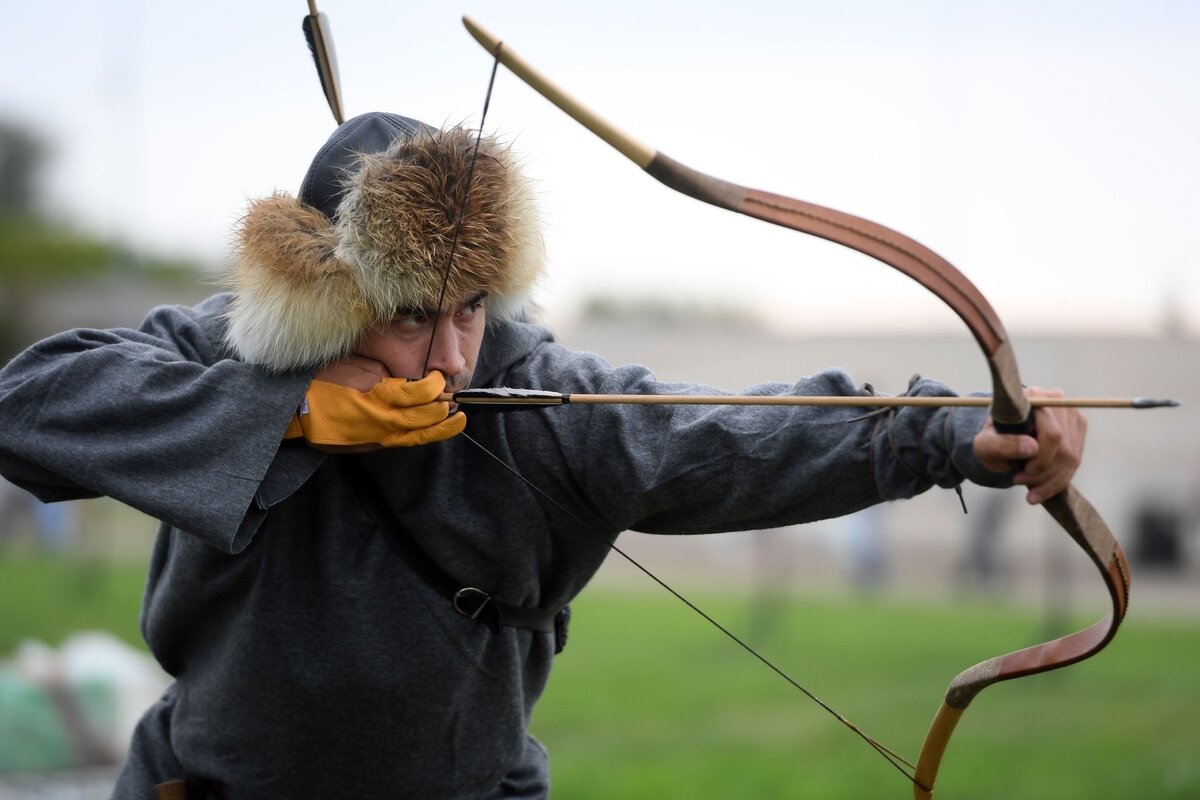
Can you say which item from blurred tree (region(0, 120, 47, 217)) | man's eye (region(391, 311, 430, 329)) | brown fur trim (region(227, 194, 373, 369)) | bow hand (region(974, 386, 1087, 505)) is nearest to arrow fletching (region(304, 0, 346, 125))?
brown fur trim (region(227, 194, 373, 369))

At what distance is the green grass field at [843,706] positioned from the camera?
15.3ft

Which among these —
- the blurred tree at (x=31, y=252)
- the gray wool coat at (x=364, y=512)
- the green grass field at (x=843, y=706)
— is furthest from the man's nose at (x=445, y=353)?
the blurred tree at (x=31, y=252)

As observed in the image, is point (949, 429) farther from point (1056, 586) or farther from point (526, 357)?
point (1056, 586)

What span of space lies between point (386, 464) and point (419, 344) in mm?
239

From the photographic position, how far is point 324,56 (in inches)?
90.0

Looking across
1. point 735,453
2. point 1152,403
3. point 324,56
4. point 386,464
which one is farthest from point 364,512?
point 1152,403

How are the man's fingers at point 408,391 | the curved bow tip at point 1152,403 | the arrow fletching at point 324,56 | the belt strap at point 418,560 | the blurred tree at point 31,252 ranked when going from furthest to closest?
the blurred tree at point 31,252, the arrow fletching at point 324,56, the belt strap at point 418,560, the man's fingers at point 408,391, the curved bow tip at point 1152,403

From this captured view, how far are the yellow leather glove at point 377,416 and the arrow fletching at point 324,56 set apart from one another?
0.70m

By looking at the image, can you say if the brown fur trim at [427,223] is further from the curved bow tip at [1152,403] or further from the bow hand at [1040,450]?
the curved bow tip at [1152,403]

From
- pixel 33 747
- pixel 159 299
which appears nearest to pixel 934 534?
pixel 33 747

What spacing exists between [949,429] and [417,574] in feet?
2.77

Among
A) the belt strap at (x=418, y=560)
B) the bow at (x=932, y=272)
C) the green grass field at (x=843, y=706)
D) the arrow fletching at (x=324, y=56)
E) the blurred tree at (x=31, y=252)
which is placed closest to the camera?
the bow at (x=932, y=272)

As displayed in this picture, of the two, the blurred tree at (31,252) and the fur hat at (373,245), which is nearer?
the fur hat at (373,245)

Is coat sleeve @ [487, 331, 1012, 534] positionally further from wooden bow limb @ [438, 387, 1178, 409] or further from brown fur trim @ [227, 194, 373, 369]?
brown fur trim @ [227, 194, 373, 369]
